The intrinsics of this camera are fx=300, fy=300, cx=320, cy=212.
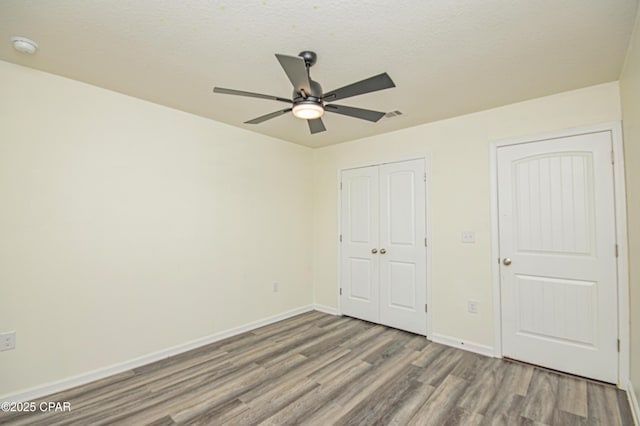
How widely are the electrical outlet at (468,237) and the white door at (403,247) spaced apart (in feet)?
1.48

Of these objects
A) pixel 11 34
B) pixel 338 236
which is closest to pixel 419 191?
pixel 338 236

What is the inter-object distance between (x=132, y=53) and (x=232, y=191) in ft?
5.82

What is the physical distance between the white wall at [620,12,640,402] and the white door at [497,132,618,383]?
187 mm

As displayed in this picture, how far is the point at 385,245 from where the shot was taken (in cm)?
391

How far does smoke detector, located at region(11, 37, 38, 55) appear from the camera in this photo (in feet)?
6.31

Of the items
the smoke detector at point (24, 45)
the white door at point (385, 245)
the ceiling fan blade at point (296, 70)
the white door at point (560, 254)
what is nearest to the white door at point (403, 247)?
the white door at point (385, 245)

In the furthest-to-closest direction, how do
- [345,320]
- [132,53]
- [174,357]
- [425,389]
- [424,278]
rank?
1. [345,320]
2. [424,278]
3. [174,357]
4. [425,389]
5. [132,53]

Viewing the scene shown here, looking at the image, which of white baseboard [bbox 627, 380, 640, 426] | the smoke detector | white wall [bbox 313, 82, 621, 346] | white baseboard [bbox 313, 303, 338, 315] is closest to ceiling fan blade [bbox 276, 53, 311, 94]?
the smoke detector

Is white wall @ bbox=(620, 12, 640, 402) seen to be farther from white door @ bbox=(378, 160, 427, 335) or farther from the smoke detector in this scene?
the smoke detector

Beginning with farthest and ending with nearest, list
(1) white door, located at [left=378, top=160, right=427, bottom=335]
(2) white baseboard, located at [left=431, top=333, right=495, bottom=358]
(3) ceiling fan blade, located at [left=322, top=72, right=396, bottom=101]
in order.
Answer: (1) white door, located at [left=378, top=160, right=427, bottom=335] → (2) white baseboard, located at [left=431, top=333, right=495, bottom=358] → (3) ceiling fan blade, located at [left=322, top=72, right=396, bottom=101]

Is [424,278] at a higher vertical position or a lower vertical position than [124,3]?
lower

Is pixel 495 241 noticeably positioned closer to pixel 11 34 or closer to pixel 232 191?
pixel 232 191

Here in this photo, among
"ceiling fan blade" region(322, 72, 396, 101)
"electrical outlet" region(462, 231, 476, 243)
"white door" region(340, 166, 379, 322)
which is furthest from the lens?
"white door" region(340, 166, 379, 322)

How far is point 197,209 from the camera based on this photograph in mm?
3279
